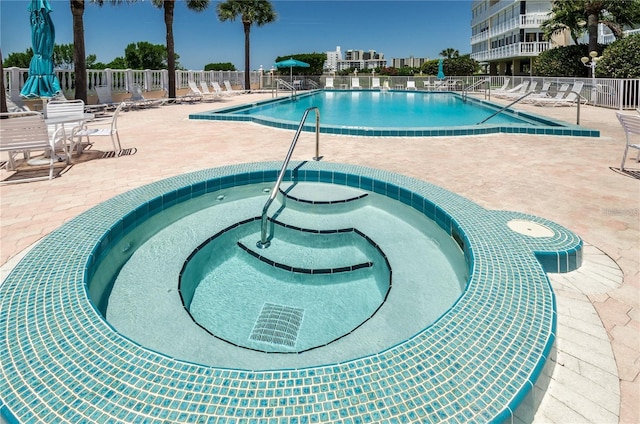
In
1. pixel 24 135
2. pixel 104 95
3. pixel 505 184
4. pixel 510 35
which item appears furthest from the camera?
pixel 510 35

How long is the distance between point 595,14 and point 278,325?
23138 millimetres

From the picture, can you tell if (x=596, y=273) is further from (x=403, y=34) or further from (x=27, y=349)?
A: (x=403, y=34)

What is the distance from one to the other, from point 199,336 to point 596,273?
268 centimetres

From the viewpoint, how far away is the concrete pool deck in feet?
6.22

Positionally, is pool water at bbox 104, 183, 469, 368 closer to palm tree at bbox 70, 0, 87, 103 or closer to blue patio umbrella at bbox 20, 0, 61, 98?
blue patio umbrella at bbox 20, 0, 61, 98

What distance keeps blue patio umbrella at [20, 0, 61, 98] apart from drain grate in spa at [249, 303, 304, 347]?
8413mm

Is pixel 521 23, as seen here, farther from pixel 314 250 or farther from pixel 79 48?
pixel 314 250

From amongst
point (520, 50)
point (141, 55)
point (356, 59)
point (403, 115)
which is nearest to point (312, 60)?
point (520, 50)

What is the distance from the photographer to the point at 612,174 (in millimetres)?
4973

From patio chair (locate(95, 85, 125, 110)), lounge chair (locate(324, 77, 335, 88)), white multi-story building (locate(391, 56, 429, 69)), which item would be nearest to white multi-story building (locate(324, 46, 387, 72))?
white multi-story building (locate(391, 56, 429, 69))

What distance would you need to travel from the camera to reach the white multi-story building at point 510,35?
1185 inches

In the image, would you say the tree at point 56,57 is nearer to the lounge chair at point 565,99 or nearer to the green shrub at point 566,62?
the green shrub at point 566,62

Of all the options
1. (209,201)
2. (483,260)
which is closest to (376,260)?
(483,260)

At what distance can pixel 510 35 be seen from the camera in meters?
33.1
